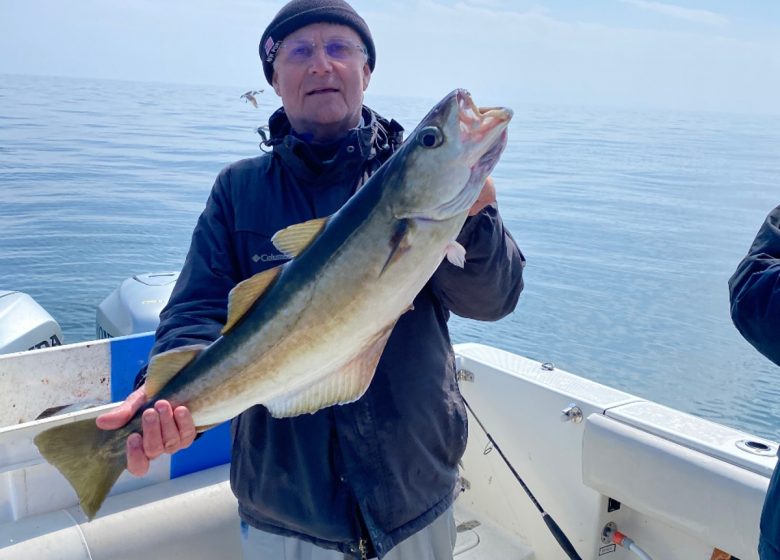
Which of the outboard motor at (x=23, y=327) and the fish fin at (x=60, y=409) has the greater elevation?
the outboard motor at (x=23, y=327)

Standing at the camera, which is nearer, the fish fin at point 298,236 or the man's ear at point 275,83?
the fish fin at point 298,236

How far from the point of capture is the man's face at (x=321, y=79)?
240 centimetres

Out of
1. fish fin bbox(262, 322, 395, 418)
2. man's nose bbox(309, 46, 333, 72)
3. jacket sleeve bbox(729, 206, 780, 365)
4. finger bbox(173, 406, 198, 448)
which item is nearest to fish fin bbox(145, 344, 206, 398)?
finger bbox(173, 406, 198, 448)

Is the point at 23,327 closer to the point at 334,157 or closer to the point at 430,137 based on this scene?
the point at 334,157

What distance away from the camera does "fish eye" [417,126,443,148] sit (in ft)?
5.44

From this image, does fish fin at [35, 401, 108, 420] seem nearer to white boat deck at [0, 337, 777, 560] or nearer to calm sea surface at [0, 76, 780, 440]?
white boat deck at [0, 337, 777, 560]

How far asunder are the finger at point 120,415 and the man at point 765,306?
1.83 metres

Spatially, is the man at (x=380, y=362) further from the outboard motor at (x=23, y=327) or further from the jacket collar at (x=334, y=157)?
the outboard motor at (x=23, y=327)

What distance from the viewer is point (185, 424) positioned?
195cm

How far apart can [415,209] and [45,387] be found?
335 centimetres

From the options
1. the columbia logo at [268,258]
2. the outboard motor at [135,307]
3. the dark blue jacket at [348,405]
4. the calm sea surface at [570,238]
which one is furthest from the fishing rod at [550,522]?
the calm sea surface at [570,238]

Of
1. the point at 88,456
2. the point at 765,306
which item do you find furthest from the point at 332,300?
the point at 765,306

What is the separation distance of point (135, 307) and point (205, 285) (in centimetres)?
393

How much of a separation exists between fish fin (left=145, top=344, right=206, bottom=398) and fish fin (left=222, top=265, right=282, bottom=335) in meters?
0.15
